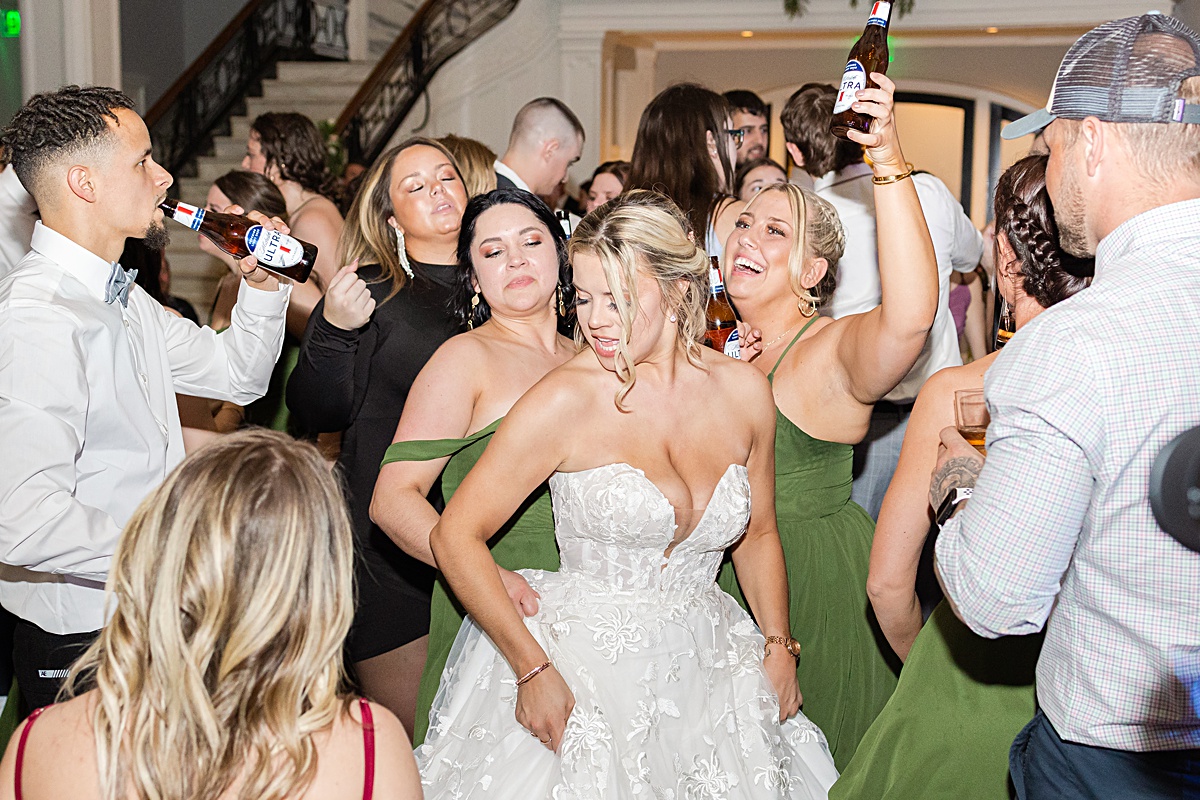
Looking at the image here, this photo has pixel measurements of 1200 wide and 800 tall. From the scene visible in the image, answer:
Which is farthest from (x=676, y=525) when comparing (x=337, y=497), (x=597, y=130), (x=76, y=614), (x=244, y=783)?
(x=597, y=130)

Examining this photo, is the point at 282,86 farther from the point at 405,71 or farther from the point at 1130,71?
the point at 1130,71

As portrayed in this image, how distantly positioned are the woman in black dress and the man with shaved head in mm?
1382

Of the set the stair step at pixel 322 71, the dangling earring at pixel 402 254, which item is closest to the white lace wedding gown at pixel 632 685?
the dangling earring at pixel 402 254

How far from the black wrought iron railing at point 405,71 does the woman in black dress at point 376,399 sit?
702cm

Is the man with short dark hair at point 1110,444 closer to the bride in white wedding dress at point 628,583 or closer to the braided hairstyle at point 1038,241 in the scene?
the braided hairstyle at point 1038,241

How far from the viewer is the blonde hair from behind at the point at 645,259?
1.93m

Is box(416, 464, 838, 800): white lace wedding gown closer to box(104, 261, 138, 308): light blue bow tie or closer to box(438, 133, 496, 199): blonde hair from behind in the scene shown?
box(104, 261, 138, 308): light blue bow tie

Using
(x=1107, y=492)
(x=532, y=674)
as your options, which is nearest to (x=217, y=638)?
(x=532, y=674)

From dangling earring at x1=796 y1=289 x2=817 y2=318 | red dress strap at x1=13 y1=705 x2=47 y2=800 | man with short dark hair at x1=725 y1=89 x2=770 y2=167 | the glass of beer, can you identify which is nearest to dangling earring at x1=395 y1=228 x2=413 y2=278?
dangling earring at x1=796 y1=289 x2=817 y2=318

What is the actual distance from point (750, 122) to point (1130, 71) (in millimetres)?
3477

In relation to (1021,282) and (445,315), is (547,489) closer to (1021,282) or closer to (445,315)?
(445,315)

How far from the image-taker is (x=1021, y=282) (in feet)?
5.75

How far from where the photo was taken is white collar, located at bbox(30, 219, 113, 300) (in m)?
1.93

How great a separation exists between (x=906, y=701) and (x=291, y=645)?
3.37ft
